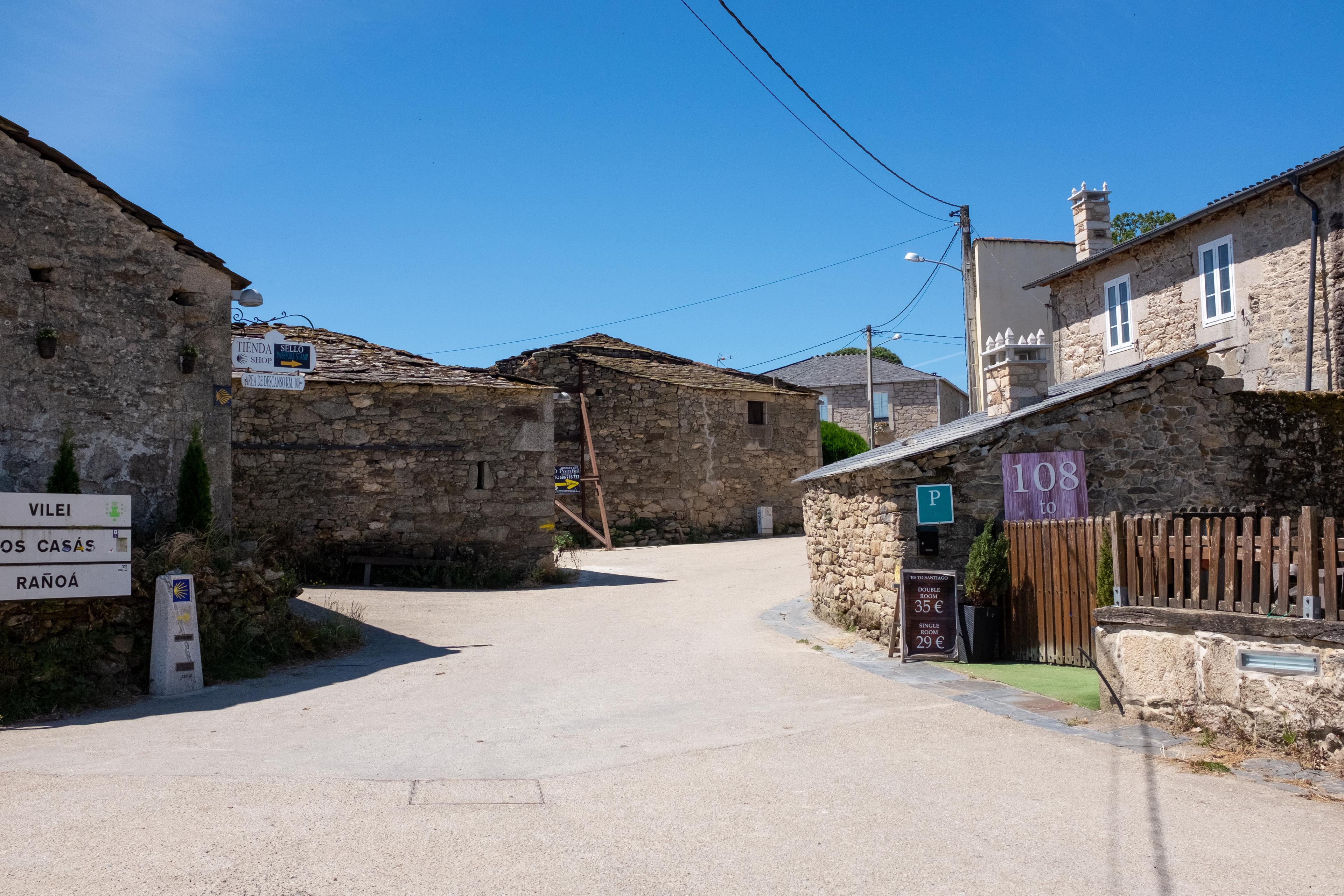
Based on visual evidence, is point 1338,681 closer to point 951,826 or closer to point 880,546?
point 951,826

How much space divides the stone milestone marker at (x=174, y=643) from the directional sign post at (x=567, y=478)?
15.9 m

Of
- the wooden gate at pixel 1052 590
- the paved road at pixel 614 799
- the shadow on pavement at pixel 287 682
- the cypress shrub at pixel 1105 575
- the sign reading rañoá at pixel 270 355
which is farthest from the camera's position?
the sign reading rañoá at pixel 270 355

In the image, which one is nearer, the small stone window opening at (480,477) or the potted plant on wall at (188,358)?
the potted plant on wall at (188,358)

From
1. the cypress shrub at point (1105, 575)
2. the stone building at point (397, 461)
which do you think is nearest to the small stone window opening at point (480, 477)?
the stone building at point (397, 461)

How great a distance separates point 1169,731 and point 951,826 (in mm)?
2586

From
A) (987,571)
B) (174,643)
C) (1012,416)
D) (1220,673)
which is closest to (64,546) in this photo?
(174,643)

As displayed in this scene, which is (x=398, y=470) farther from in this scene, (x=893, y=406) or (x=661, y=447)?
(x=893, y=406)

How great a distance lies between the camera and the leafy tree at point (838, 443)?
36.2 metres

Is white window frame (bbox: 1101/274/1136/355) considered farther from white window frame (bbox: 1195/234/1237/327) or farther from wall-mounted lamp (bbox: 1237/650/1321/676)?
wall-mounted lamp (bbox: 1237/650/1321/676)

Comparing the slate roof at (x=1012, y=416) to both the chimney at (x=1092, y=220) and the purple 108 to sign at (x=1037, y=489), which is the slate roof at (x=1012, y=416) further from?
the chimney at (x=1092, y=220)

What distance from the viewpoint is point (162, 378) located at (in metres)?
10.0

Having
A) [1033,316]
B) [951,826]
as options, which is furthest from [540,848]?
[1033,316]

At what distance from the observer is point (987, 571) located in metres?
9.93

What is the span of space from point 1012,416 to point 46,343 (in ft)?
31.9
